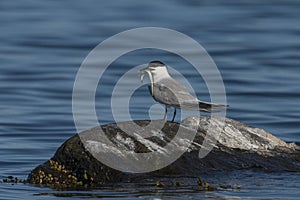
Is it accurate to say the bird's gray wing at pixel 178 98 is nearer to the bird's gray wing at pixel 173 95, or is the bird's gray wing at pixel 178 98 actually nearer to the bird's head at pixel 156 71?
the bird's gray wing at pixel 173 95

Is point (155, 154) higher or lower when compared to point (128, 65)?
lower

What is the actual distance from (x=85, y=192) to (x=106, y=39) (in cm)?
1592

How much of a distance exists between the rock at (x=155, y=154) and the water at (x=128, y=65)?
0.24 metres

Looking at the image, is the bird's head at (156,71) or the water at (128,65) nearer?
the bird's head at (156,71)

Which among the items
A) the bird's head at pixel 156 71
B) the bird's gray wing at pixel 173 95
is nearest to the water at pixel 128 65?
the bird's gray wing at pixel 173 95

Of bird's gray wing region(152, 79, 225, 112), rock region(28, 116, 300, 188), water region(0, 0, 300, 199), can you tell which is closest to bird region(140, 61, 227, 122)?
bird's gray wing region(152, 79, 225, 112)

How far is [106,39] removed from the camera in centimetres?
2505

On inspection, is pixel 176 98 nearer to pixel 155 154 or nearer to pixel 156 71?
pixel 156 71

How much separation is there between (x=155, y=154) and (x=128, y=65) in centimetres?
1248

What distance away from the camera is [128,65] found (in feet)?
72.1

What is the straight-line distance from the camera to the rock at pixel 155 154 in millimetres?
9523

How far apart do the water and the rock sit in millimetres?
242

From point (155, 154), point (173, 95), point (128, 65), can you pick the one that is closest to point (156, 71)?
point (173, 95)

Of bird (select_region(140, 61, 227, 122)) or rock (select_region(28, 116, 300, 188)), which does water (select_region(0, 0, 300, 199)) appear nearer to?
rock (select_region(28, 116, 300, 188))
